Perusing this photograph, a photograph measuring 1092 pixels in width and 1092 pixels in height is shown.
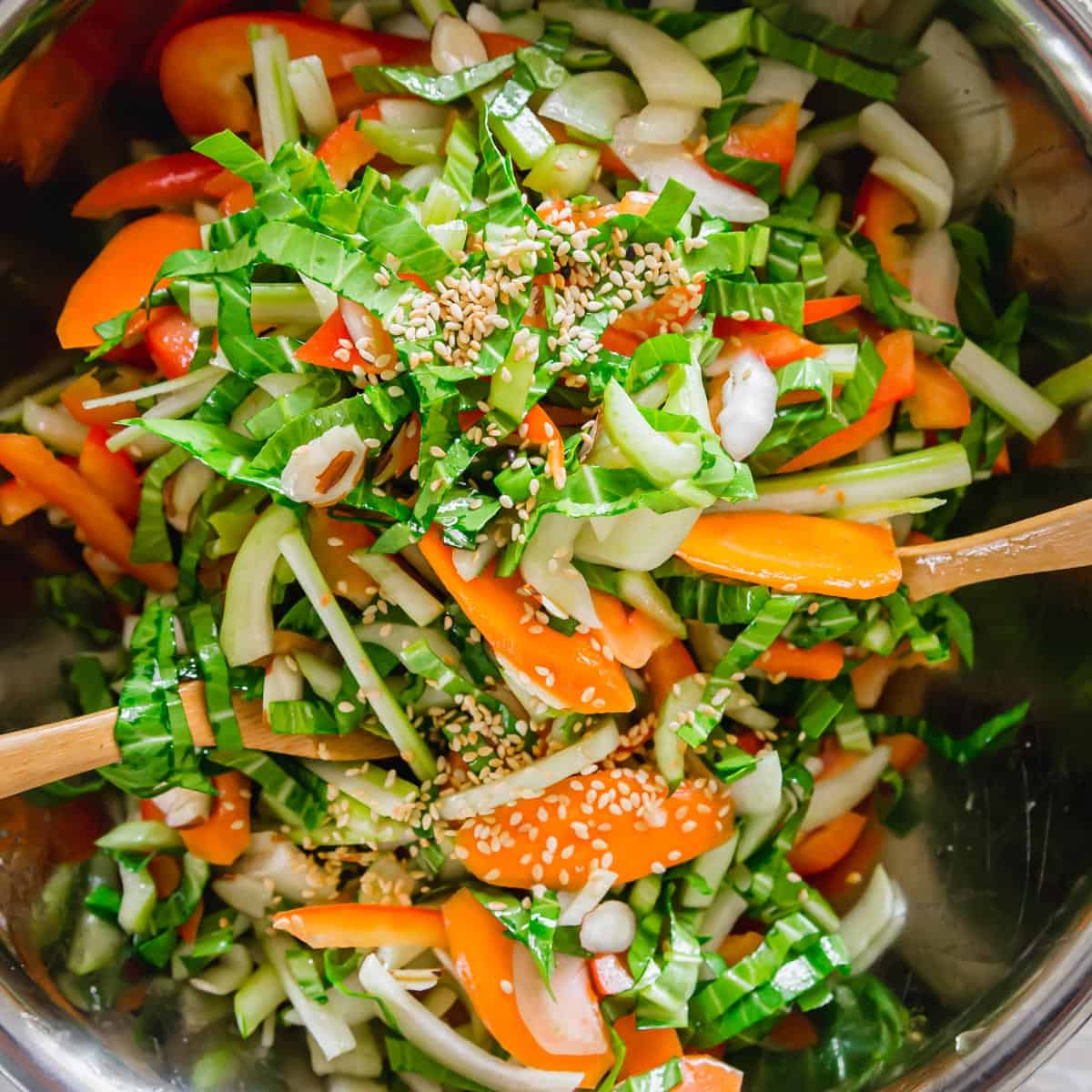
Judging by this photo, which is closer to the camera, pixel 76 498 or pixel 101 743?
pixel 101 743

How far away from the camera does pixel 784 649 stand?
65.8 inches

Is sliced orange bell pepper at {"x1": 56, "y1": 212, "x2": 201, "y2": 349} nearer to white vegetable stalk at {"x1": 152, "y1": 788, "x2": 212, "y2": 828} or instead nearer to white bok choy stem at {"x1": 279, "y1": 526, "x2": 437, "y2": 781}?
white bok choy stem at {"x1": 279, "y1": 526, "x2": 437, "y2": 781}

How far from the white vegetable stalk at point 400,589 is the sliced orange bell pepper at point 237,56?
74 cm

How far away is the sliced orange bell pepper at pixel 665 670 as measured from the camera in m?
1.66

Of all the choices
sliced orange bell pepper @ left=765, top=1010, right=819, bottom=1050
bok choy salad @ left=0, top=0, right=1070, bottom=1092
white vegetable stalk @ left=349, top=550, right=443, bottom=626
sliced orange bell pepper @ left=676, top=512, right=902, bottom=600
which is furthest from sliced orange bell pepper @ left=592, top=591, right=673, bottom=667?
sliced orange bell pepper @ left=765, top=1010, right=819, bottom=1050

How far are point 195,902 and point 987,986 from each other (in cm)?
127

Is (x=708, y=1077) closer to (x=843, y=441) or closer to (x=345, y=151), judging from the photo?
(x=843, y=441)

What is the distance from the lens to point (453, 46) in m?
1.59

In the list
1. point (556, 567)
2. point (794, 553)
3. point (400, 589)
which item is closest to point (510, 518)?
point (556, 567)

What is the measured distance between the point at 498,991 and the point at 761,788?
1.70 ft

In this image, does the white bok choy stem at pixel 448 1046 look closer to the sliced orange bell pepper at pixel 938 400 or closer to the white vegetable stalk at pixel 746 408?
the white vegetable stalk at pixel 746 408

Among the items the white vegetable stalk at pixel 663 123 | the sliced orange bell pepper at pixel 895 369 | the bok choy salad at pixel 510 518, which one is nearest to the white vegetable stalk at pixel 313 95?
the bok choy salad at pixel 510 518

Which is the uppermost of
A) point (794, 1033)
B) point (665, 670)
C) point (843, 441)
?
point (843, 441)

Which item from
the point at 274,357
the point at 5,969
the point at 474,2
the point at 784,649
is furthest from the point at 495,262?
the point at 5,969
